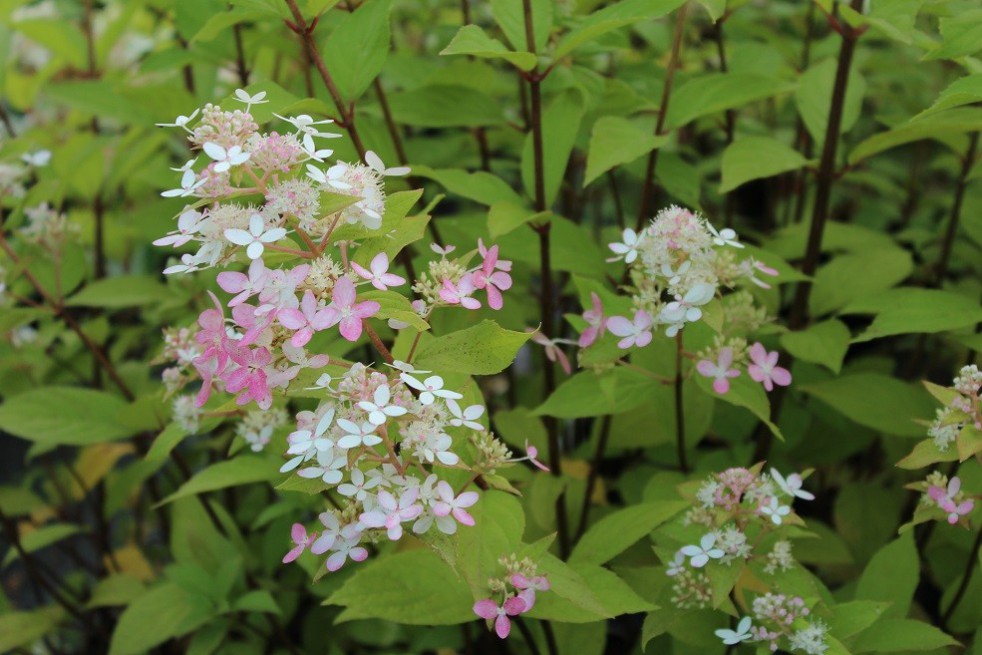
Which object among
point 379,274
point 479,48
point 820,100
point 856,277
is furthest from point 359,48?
point 856,277

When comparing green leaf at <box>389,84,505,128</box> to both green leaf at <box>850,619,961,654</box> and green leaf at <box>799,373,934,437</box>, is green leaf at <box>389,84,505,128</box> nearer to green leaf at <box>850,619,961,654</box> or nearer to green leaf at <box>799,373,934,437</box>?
green leaf at <box>799,373,934,437</box>

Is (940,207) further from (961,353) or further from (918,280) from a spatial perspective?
(961,353)

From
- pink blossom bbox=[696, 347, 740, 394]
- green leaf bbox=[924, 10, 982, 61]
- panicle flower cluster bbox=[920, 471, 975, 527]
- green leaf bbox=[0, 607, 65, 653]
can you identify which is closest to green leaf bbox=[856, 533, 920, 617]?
panicle flower cluster bbox=[920, 471, 975, 527]

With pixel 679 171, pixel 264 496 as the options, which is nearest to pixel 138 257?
pixel 264 496

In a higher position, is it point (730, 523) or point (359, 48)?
point (359, 48)

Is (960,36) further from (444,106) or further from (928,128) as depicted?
(444,106)

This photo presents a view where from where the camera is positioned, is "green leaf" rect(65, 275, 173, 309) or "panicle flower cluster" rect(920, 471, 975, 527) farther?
"green leaf" rect(65, 275, 173, 309)
